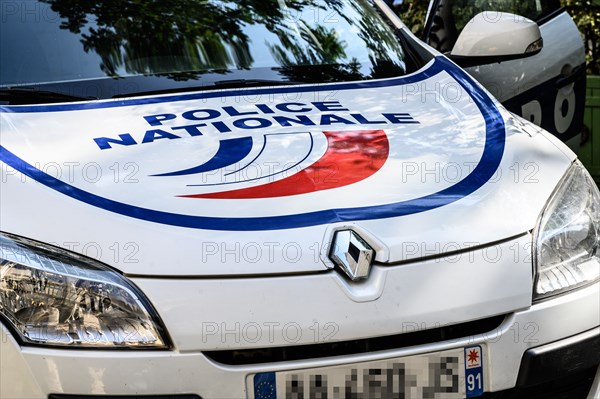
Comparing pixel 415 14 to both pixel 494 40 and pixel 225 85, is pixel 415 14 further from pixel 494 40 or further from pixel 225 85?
pixel 225 85

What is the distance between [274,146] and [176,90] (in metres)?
0.54

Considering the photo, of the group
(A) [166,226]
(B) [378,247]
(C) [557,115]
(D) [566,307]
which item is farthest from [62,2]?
(C) [557,115]

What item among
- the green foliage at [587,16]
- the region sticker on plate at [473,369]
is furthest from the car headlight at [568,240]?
the green foliage at [587,16]

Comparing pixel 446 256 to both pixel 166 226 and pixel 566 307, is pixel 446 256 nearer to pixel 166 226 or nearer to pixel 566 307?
pixel 566 307

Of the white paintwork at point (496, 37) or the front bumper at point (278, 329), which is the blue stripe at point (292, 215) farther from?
the white paintwork at point (496, 37)

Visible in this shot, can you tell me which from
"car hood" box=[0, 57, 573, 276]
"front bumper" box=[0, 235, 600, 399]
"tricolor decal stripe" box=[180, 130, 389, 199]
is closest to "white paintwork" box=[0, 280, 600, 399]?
"front bumper" box=[0, 235, 600, 399]

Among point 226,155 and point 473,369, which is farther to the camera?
point 226,155

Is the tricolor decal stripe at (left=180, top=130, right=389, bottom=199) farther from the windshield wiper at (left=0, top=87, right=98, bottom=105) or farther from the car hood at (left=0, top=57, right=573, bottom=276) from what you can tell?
the windshield wiper at (left=0, top=87, right=98, bottom=105)

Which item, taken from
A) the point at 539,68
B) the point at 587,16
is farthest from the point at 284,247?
the point at 587,16

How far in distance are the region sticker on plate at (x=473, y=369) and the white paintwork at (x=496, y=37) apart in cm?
175

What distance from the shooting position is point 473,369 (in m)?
2.32

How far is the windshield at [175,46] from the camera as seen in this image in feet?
10.4

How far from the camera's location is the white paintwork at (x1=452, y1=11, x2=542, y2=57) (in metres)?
3.77

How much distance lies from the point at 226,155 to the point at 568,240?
922mm
